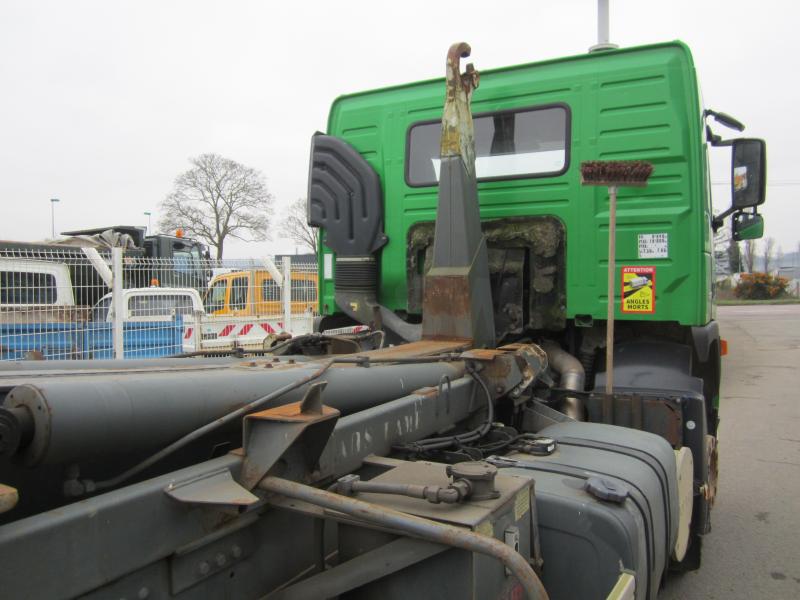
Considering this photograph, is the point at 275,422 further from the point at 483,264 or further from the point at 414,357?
the point at 483,264

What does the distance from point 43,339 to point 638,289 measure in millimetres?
6264

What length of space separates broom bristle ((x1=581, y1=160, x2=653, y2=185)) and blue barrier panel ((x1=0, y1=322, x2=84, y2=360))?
571 cm

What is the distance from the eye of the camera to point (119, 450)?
141 cm

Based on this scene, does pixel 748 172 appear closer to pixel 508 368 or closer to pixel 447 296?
pixel 447 296

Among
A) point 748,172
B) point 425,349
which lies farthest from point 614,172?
point 425,349

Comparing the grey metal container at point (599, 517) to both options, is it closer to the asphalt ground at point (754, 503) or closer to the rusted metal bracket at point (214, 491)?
the rusted metal bracket at point (214, 491)

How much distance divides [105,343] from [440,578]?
7243 mm

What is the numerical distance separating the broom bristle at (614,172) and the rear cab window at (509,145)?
37 cm

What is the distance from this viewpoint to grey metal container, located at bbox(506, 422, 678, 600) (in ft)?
6.16

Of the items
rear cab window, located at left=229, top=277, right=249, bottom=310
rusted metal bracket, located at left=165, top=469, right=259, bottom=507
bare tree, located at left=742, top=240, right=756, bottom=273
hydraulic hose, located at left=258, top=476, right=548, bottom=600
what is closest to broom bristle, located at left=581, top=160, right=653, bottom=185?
hydraulic hose, located at left=258, top=476, right=548, bottom=600

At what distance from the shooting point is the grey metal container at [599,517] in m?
1.88

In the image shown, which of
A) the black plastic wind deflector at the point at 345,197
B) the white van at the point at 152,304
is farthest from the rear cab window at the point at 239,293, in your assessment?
the black plastic wind deflector at the point at 345,197

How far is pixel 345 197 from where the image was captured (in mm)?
4316

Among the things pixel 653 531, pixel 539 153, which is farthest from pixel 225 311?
pixel 653 531
